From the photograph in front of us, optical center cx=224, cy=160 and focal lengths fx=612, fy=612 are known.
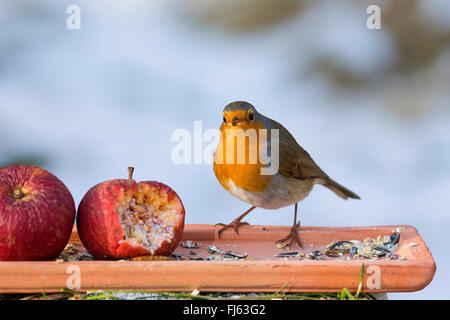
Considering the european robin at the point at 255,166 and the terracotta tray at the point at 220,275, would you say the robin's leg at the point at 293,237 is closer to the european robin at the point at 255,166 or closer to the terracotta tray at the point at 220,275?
the european robin at the point at 255,166

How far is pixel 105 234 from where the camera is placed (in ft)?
5.83

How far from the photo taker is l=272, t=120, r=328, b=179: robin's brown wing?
2.38 meters

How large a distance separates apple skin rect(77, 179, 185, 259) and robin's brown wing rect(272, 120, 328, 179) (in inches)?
27.1

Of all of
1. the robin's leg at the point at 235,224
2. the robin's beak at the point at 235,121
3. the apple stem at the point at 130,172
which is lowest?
the robin's leg at the point at 235,224

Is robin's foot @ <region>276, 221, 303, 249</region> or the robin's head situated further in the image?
the robin's head

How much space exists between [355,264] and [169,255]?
599 millimetres

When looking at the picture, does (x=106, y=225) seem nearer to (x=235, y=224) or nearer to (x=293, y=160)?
(x=235, y=224)

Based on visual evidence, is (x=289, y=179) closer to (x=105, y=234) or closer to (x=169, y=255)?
(x=169, y=255)

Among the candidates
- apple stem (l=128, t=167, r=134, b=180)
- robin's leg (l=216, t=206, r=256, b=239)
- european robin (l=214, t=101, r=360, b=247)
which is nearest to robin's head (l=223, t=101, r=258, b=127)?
european robin (l=214, t=101, r=360, b=247)

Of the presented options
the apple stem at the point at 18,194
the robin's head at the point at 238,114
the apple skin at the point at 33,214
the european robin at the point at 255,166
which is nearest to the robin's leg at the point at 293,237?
the european robin at the point at 255,166

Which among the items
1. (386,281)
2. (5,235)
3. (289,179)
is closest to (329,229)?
(289,179)

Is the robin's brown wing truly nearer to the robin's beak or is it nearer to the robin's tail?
the robin's tail

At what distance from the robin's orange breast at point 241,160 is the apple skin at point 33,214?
67 centimetres

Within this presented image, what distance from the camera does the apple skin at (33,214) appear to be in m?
1.68
